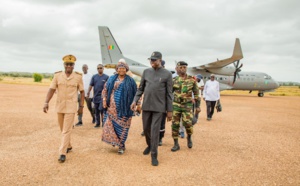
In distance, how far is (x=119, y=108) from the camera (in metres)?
4.91

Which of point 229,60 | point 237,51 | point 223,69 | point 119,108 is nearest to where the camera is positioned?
point 119,108

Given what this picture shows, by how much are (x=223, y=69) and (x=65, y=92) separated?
21.8 m

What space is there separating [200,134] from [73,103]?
3893 millimetres

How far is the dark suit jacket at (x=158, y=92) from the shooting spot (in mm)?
4387

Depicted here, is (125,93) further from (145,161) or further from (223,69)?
(223,69)

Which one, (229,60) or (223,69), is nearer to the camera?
(229,60)

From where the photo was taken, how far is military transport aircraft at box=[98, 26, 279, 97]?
2145 cm

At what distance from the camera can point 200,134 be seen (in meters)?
6.96

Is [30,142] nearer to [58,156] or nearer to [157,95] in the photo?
[58,156]

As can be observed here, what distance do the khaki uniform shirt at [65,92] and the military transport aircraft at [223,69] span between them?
55.0ft

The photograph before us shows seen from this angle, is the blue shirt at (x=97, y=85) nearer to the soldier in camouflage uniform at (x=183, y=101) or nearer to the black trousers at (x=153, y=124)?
the soldier in camouflage uniform at (x=183, y=101)

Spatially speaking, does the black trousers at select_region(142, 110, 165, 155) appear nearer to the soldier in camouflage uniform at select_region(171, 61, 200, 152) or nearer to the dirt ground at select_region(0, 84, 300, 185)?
the dirt ground at select_region(0, 84, 300, 185)

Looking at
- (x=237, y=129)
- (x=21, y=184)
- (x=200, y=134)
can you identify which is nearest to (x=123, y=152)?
(x=21, y=184)

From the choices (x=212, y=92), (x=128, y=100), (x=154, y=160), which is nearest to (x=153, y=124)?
(x=154, y=160)
